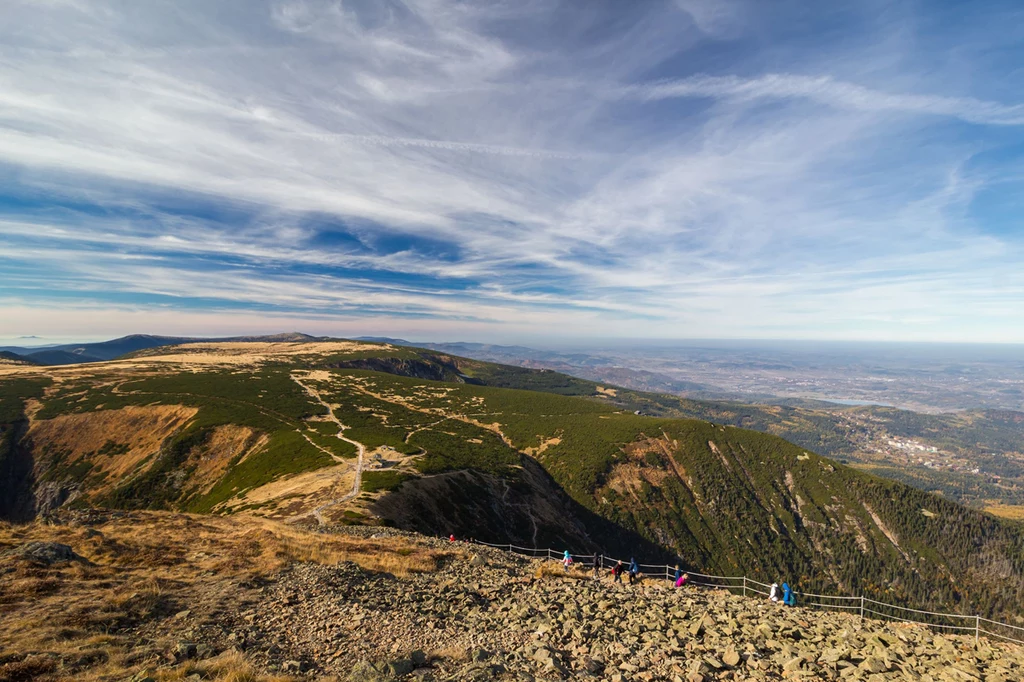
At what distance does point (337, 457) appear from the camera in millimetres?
82875

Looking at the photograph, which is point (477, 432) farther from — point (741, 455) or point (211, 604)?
point (211, 604)

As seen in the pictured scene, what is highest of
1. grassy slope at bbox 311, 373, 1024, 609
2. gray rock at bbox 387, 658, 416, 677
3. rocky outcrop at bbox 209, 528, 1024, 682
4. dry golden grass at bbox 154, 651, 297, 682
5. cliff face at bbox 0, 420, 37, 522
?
dry golden grass at bbox 154, 651, 297, 682

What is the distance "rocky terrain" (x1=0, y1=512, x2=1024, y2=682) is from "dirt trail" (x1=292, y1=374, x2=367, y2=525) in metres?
23.9

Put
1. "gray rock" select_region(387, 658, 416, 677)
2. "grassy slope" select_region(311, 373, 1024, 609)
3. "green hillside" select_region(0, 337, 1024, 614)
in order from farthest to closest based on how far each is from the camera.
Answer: "grassy slope" select_region(311, 373, 1024, 609)
"green hillside" select_region(0, 337, 1024, 614)
"gray rock" select_region(387, 658, 416, 677)

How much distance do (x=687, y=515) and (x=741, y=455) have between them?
43358 mm

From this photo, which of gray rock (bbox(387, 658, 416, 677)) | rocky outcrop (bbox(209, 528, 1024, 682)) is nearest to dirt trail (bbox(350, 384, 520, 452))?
rocky outcrop (bbox(209, 528, 1024, 682))

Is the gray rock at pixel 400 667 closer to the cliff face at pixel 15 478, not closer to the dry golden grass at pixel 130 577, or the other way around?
the dry golden grass at pixel 130 577

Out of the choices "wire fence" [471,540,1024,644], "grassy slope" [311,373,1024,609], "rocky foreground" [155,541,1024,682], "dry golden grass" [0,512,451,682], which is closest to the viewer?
"dry golden grass" [0,512,451,682]

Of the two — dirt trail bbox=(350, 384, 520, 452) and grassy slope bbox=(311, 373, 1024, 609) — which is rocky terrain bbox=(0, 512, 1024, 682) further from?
dirt trail bbox=(350, 384, 520, 452)

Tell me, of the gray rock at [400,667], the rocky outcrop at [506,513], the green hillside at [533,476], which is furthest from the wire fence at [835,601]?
the gray rock at [400,667]

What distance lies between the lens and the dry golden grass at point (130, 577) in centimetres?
1268

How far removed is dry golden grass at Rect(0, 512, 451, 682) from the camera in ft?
41.6

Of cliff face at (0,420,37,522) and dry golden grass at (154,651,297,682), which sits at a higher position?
dry golden grass at (154,651,297,682)

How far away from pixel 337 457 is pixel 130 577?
66321 mm
